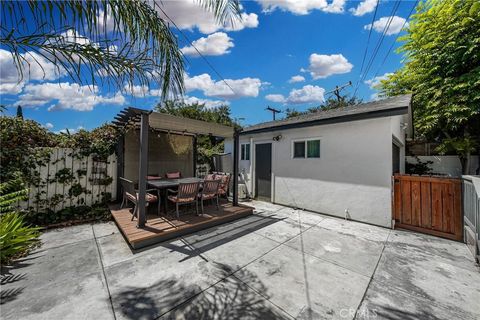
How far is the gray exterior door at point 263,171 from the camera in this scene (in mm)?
7941

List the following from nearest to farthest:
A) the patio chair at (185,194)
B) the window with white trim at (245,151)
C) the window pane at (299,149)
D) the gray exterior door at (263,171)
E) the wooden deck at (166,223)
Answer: the wooden deck at (166,223), the patio chair at (185,194), the window pane at (299,149), the gray exterior door at (263,171), the window with white trim at (245,151)

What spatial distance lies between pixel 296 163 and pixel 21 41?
22.6 feet

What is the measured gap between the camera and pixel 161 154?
26.7 ft

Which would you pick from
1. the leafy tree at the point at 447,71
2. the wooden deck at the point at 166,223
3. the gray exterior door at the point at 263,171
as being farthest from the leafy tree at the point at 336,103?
the wooden deck at the point at 166,223

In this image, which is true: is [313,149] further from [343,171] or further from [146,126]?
[146,126]

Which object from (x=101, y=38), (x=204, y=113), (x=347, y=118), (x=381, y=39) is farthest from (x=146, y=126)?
(x=204, y=113)

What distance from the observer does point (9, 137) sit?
466cm

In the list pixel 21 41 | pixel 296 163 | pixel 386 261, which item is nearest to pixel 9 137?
pixel 21 41

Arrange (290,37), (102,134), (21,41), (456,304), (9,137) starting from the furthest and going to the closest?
(290,37), (102,134), (9,137), (456,304), (21,41)

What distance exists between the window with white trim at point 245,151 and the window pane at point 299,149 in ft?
8.19

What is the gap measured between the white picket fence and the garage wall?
0.73 metres

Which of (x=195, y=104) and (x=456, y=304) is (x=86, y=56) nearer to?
(x=456, y=304)

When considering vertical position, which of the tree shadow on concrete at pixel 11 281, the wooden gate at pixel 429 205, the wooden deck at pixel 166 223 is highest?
the wooden gate at pixel 429 205

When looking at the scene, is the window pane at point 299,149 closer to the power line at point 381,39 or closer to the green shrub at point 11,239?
the power line at point 381,39
